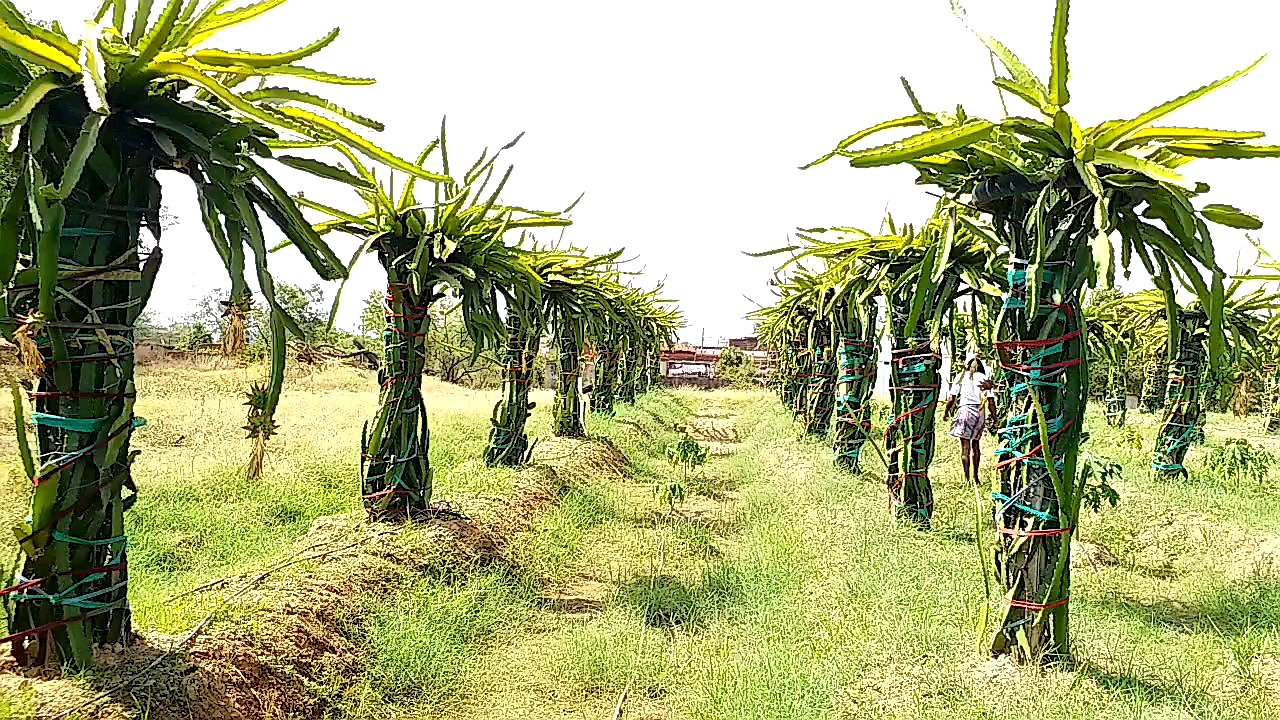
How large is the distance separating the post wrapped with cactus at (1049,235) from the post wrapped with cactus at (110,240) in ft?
6.99

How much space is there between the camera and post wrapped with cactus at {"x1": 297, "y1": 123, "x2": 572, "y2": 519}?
4527 millimetres

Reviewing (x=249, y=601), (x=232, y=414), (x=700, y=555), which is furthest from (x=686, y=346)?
(x=249, y=601)

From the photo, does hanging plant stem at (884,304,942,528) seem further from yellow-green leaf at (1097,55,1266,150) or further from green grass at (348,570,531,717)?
green grass at (348,570,531,717)

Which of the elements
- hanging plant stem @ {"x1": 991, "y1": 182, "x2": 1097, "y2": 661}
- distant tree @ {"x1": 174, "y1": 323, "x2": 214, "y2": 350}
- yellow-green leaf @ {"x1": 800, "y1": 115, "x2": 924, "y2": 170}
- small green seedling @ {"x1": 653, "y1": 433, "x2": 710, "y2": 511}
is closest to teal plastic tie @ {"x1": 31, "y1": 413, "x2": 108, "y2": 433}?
yellow-green leaf @ {"x1": 800, "y1": 115, "x2": 924, "y2": 170}

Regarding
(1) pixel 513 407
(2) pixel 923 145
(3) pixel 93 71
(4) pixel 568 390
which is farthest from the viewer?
(4) pixel 568 390

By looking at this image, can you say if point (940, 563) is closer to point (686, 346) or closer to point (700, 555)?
point (700, 555)

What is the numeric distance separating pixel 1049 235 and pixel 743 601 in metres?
2.69

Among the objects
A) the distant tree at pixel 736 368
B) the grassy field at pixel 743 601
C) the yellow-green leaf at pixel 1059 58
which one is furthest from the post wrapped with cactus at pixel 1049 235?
the distant tree at pixel 736 368

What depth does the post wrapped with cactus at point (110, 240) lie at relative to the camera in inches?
87.4

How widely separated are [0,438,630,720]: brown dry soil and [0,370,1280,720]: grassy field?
10 centimetres

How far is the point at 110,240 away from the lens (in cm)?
237

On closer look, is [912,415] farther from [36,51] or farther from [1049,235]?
[36,51]

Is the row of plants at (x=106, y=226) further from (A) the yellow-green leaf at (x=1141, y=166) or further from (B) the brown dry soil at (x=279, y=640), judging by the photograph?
(A) the yellow-green leaf at (x=1141, y=166)

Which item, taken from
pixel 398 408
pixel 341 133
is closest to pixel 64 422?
pixel 341 133
